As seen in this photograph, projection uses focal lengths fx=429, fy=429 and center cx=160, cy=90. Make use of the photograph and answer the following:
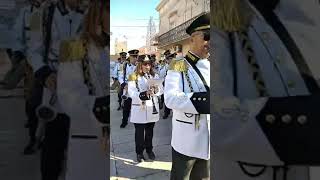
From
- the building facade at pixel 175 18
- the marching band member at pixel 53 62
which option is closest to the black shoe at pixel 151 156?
the marching band member at pixel 53 62

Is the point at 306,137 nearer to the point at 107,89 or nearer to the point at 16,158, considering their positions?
the point at 107,89

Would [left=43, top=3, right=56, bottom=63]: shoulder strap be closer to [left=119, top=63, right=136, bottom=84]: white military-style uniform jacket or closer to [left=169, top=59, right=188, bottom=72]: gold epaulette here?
[left=169, top=59, right=188, bottom=72]: gold epaulette

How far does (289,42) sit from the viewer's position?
1396mm

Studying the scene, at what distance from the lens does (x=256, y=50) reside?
1.46 m

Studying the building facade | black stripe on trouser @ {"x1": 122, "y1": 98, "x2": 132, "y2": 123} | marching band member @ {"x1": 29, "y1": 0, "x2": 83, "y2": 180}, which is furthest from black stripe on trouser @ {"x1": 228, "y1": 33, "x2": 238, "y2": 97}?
the building facade

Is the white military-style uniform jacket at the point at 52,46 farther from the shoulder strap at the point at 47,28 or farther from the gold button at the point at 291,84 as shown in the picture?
the gold button at the point at 291,84

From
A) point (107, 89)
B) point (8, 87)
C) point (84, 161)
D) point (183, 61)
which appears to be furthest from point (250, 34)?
point (183, 61)

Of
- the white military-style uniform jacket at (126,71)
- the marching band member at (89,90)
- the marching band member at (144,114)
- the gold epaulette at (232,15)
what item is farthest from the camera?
the white military-style uniform jacket at (126,71)

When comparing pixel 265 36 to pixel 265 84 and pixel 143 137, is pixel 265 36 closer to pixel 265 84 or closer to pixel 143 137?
pixel 265 84

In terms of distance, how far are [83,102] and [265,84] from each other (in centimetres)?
82

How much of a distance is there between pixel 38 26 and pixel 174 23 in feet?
89.7

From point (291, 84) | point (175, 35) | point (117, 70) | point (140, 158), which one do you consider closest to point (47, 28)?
point (291, 84)

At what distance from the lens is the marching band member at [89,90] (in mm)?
1852

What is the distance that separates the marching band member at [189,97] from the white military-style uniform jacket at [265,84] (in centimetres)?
132
